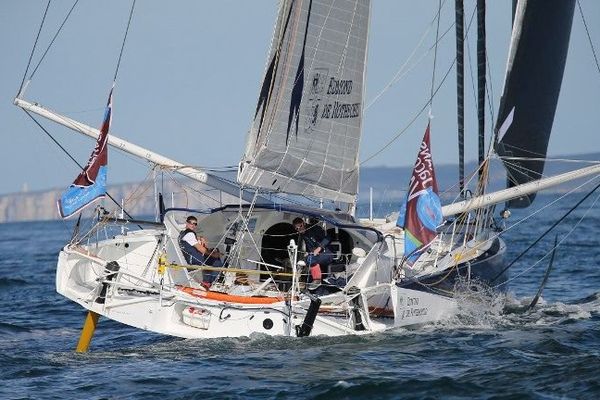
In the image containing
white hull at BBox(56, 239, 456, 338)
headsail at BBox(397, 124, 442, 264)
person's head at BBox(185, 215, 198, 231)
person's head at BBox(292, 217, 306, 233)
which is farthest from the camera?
person's head at BBox(185, 215, 198, 231)

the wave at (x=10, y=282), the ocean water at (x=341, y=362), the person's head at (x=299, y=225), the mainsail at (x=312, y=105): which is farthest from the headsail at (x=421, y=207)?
the wave at (x=10, y=282)

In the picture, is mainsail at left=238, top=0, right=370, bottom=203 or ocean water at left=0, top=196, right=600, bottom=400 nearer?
ocean water at left=0, top=196, right=600, bottom=400

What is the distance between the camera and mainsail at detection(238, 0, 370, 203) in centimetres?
2036

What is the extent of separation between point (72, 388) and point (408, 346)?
16.0 feet

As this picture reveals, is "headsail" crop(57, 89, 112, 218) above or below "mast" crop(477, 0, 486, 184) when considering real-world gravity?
below

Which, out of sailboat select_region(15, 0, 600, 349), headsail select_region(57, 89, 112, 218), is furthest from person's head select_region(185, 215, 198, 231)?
headsail select_region(57, 89, 112, 218)

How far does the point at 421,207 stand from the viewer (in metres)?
17.2

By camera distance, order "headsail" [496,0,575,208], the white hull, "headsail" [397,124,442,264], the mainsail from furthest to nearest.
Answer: "headsail" [496,0,575,208]
the mainsail
the white hull
"headsail" [397,124,442,264]

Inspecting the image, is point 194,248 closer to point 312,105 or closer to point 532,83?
point 312,105

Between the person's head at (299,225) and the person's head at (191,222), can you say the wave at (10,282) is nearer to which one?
the person's head at (191,222)

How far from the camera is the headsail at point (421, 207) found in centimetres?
1720

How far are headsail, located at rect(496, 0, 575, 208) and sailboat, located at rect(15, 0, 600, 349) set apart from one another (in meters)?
0.05

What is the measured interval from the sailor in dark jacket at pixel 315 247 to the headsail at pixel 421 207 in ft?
5.78

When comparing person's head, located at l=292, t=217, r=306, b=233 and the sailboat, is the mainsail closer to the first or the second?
the sailboat
